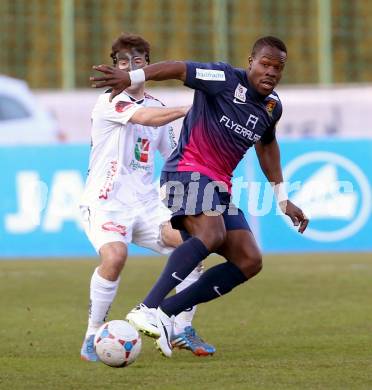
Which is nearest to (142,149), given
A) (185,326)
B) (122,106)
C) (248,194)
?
(122,106)

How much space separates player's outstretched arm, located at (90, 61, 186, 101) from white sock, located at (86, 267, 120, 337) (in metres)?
1.60

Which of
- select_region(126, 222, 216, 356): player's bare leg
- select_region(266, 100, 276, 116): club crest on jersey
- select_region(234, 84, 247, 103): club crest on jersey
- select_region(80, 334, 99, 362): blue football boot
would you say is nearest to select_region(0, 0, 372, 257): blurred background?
select_region(126, 222, 216, 356): player's bare leg

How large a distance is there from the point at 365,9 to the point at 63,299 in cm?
1539

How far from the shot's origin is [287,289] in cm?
1304

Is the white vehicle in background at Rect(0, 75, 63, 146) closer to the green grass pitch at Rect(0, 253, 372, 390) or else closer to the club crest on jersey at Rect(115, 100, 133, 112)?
the green grass pitch at Rect(0, 253, 372, 390)

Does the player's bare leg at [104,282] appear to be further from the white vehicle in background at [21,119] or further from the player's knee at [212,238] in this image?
the white vehicle in background at [21,119]

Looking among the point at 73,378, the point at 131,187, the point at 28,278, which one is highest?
the point at 131,187

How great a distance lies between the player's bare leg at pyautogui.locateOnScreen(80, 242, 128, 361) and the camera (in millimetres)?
8516

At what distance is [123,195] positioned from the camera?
8891 millimetres

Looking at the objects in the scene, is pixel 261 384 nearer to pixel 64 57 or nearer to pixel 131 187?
pixel 131 187

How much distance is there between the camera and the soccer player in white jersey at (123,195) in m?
8.57

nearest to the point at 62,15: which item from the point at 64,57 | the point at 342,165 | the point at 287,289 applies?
the point at 64,57

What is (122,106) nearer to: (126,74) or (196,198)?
(196,198)

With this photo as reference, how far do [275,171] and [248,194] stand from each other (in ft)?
25.0
